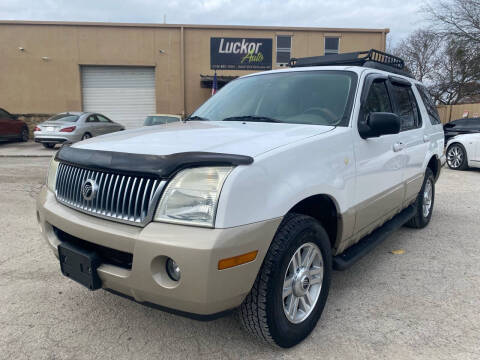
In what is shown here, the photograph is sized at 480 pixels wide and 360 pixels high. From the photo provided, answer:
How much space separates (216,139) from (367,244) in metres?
1.67

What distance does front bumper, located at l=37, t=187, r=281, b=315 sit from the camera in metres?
1.80

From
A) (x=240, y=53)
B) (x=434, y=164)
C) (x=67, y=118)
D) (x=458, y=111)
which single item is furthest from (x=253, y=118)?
(x=458, y=111)

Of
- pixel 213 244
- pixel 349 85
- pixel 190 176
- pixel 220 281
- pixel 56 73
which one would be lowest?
pixel 220 281

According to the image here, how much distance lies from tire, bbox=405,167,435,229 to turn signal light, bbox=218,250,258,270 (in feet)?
11.2

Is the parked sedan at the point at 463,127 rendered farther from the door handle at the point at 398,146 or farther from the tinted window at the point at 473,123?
the door handle at the point at 398,146

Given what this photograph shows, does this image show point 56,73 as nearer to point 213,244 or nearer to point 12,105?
point 12,105

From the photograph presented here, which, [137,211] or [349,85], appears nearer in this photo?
[137,211]

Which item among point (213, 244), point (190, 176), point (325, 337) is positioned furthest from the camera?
point (325, 337)

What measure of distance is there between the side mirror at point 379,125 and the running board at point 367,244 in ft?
2.96

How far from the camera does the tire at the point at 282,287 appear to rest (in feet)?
6.82

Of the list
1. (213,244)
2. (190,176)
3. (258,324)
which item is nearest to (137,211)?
(190,176)

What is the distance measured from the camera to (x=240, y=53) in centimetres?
2055

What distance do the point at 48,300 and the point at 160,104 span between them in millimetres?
18620

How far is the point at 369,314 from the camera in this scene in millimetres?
2791
